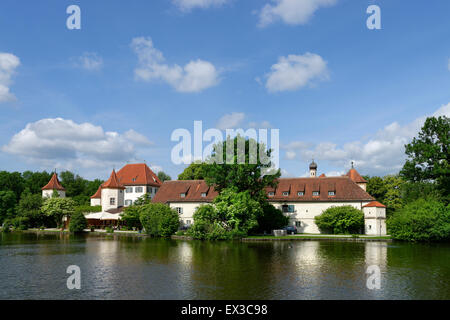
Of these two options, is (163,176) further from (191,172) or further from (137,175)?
(137,175)

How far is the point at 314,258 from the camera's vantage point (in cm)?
2698

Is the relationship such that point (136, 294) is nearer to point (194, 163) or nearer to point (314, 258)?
point (314, 258)

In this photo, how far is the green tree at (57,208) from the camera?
67312 mm

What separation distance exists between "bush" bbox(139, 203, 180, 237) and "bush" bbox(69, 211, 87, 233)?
51.4 ft

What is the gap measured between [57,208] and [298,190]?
1752 inches

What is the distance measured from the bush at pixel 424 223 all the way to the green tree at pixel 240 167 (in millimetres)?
15944

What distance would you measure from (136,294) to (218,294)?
3679mm

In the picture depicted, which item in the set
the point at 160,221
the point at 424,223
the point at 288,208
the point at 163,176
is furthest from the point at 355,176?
the point at 163,176

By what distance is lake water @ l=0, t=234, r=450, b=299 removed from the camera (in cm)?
1628

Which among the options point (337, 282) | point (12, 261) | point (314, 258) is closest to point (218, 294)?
point (337, 282)

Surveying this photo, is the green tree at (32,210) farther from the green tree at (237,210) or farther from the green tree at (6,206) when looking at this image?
the green tree at (237,210)

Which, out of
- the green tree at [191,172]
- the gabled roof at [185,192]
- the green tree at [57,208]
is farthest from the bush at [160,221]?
the green tree at [191,172]

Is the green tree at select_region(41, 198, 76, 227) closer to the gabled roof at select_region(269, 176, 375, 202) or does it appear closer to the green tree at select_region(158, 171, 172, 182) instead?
the gabled roof at select_region(269, 176, 375, 202)

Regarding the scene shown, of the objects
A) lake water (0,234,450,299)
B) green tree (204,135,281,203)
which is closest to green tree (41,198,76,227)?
green tree (204,135,281,203)
